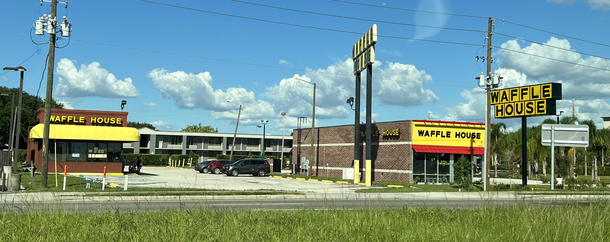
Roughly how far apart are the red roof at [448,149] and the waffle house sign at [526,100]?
334cm

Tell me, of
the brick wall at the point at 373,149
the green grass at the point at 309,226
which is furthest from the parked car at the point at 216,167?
the green grass at the point at 309,226

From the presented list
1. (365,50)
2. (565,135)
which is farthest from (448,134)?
(365,50)

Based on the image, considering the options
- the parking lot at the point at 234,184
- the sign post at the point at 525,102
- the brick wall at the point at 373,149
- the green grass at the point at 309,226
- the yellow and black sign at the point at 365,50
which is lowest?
the parking lot at the point at 234,184

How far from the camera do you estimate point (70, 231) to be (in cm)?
699

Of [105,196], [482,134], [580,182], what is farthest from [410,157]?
[105,196]

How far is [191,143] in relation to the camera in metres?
101

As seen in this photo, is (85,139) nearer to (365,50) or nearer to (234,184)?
(234,184)

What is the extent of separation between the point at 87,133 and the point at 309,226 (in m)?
37.9

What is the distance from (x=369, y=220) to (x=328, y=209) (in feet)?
4.63

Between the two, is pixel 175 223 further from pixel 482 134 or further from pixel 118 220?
pixel 482 134

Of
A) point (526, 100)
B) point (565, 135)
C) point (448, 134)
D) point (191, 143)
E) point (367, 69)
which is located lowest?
point (565, 135)

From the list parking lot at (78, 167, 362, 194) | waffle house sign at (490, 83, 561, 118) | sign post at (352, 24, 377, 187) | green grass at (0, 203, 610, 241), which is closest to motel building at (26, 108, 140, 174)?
parking lot at (78, 167, 362, 194)

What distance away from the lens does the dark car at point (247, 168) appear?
48.0 meters

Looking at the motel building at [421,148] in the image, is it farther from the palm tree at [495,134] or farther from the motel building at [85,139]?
the palm tree at [495,134]
